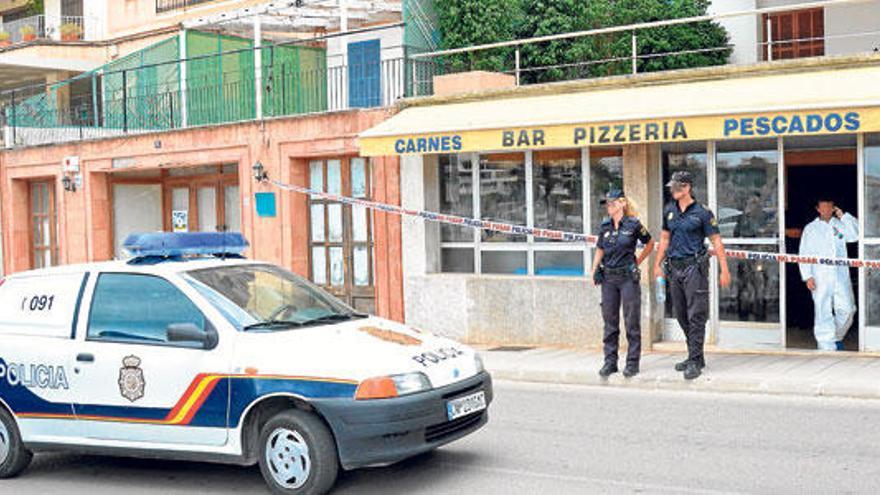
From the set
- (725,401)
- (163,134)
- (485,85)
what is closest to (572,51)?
(485,85)

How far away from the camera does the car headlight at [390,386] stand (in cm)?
668

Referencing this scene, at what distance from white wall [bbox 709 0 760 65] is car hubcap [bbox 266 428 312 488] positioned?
16.3m

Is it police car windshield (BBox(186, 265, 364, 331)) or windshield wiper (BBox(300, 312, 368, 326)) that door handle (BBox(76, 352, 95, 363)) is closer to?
police car windshield (BBox(186, 265, 364, 331))

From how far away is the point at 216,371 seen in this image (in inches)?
276

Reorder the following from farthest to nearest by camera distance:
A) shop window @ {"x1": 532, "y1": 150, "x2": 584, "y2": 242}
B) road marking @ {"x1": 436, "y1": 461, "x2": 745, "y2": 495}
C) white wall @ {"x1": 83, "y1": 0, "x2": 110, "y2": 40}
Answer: white wall @ {"x1": 83, "y1": 0, "x2": 110, "y2": 40} → shop window @ {"x1": 532, "y1": 150, "x2": 584, "y2": 242} → road marking @ {"x1": 436, "y1": 461, "x2": 745, "y2": 495}

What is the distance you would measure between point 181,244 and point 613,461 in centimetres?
361

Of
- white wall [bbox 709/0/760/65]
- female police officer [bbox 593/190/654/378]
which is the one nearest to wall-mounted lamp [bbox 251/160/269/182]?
female police officer [bbox 593/190/654/378]

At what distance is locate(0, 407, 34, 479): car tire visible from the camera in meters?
7.86

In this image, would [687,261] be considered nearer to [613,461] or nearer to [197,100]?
[613,461]

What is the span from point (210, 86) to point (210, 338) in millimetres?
13486

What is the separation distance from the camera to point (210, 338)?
712cm

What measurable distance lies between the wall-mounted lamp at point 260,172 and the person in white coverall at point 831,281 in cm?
900

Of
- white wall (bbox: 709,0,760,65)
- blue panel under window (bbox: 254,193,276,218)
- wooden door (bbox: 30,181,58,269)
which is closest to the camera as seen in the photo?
blue panel under window (bbox: 254,193,276,218)

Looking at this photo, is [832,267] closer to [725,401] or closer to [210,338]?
[725,401]
